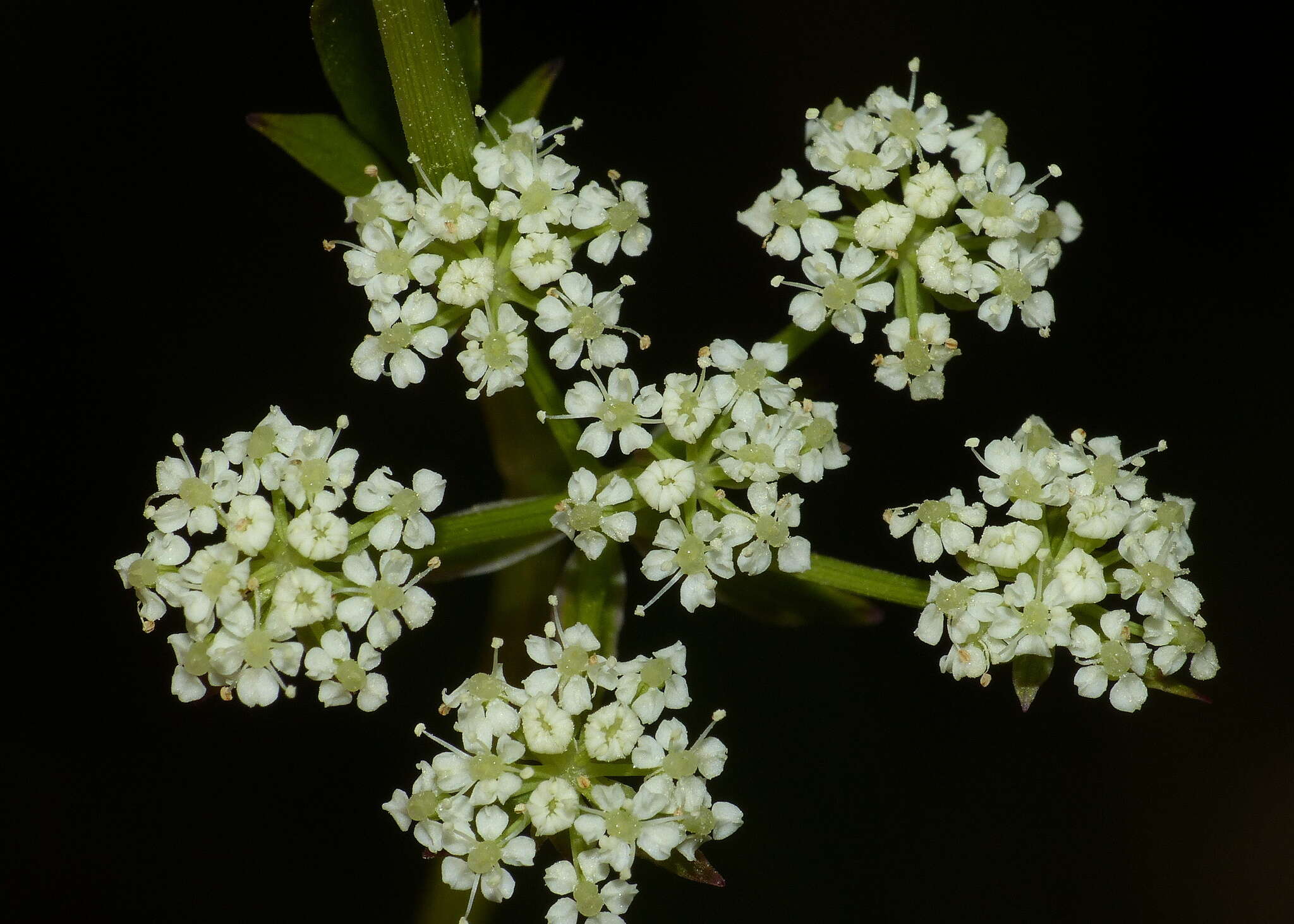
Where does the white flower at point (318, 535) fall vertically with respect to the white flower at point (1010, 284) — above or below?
below

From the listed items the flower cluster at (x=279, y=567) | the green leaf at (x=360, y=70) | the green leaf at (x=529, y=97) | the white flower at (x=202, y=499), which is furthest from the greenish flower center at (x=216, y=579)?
the green leaf at (x=529, y=97)

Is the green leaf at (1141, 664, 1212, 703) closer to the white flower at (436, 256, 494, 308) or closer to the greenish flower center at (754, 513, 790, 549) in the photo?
the greenish flower center at (754, 513, 790, 549)

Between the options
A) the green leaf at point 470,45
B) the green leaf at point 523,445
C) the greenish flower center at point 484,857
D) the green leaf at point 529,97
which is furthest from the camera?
the green leaf at point 523,445

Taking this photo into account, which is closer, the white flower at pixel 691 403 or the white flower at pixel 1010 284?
the white flower at pixel 691 403

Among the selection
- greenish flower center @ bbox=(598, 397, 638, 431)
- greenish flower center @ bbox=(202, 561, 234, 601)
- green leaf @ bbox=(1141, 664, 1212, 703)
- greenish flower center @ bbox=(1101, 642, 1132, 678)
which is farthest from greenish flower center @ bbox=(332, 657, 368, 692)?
green leaf @ bbox=(1141, 664, 1212, 703)

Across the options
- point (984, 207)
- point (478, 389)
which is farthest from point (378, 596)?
point (984, 207)

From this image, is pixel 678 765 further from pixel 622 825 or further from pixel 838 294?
pixel 838 294

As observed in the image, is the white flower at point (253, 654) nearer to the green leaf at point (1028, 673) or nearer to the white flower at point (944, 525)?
the white flower at point (944, 525)
